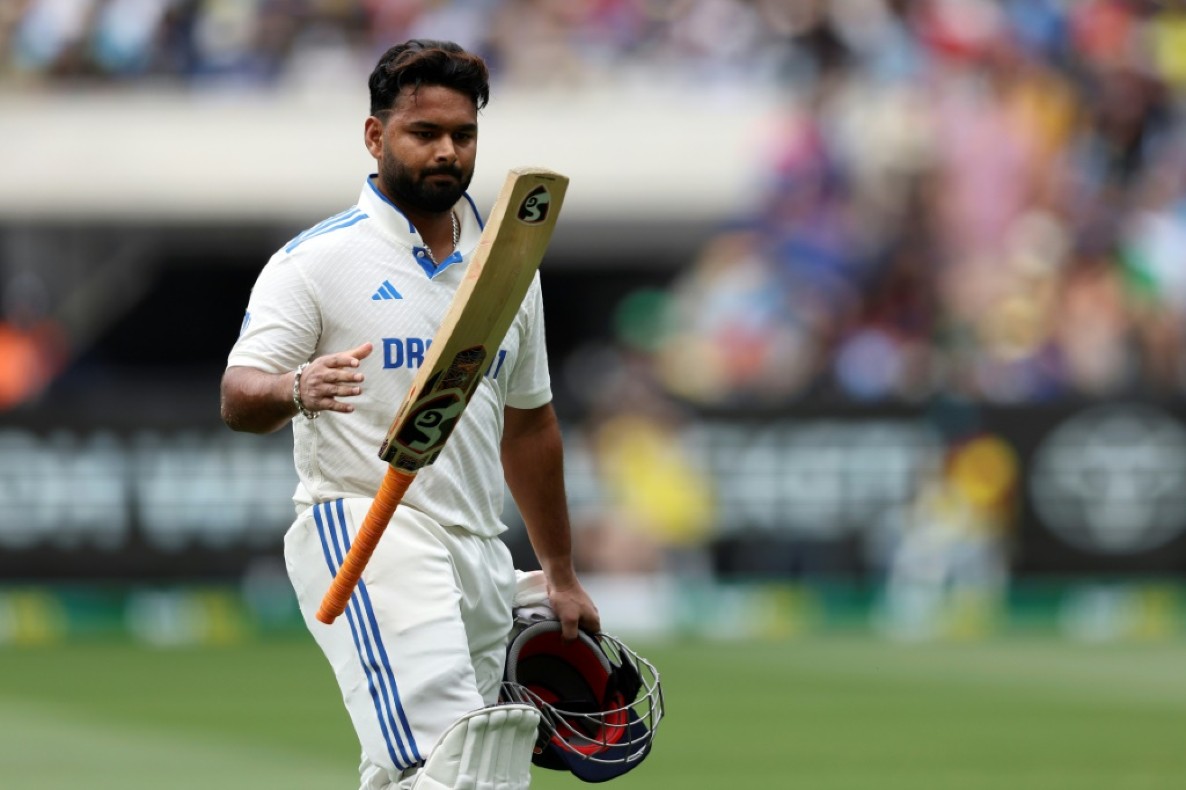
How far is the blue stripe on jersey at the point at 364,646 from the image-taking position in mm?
4363

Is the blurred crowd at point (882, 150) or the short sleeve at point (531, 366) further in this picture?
the blurred crowd at point (882, 150)

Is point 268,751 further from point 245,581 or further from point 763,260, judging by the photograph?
point 763,260

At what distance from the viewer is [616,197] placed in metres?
18.8

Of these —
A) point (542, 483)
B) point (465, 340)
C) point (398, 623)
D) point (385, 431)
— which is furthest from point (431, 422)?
point (542, 483)

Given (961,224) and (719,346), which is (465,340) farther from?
(961,224)

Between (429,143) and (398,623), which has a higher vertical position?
(429,143)

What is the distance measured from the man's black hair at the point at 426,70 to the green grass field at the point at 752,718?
3683 mm

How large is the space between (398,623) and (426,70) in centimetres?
108

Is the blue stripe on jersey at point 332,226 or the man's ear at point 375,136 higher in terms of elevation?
the man's ear at point 375,136

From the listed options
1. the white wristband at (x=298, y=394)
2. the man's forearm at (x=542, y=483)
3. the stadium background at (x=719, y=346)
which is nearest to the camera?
the white wristband at (x=298, y=394)

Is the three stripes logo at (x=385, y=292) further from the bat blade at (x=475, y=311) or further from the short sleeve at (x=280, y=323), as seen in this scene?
the bat blade at (x=475, y=311)

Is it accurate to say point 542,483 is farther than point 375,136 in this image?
Yes

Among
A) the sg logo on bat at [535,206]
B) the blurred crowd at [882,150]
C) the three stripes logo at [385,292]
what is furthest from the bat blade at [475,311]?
the blurred crowd at [882,150]

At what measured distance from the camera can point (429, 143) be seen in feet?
14.6
